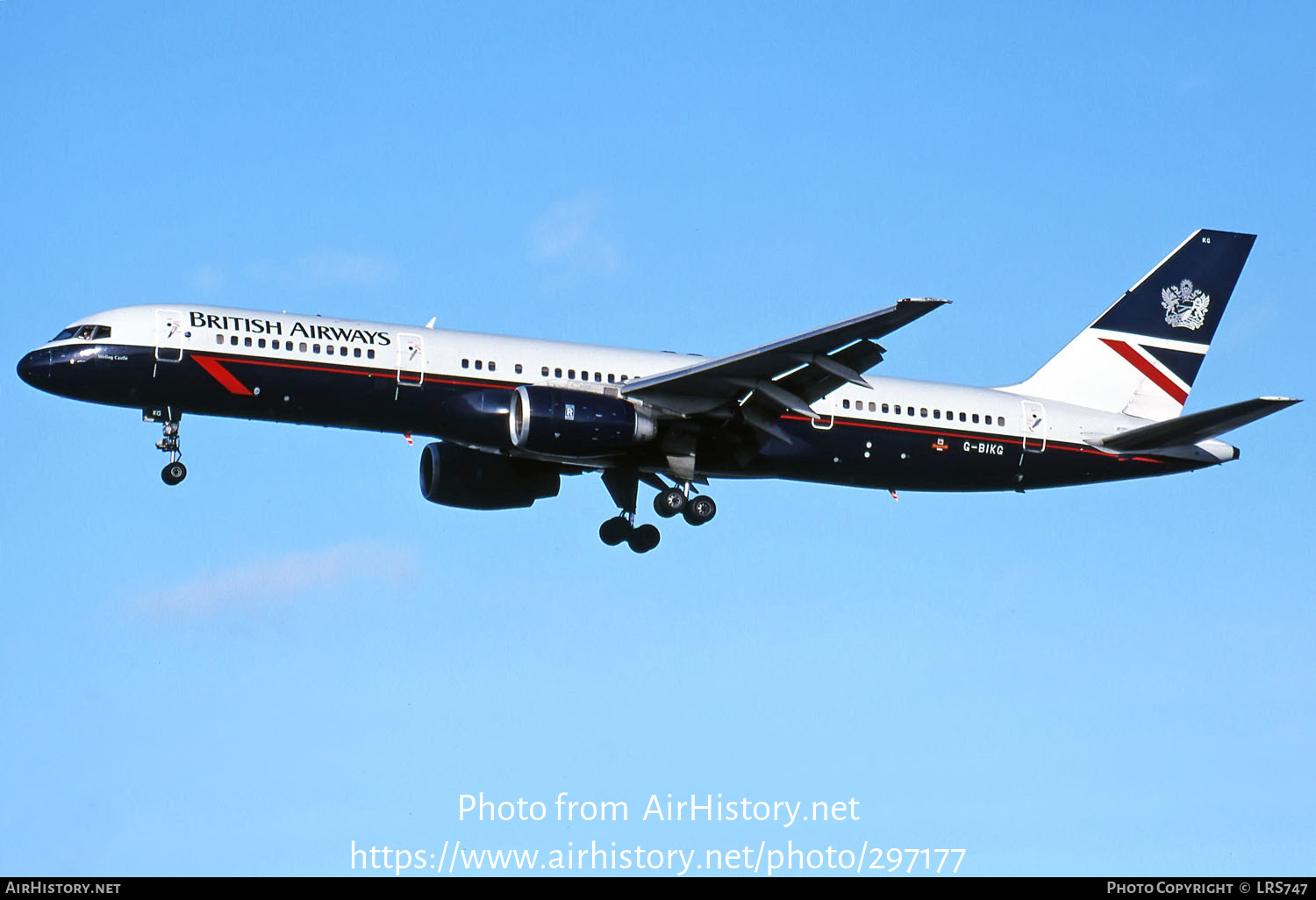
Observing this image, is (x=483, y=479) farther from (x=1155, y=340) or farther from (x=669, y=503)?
(x=1155, y=340)

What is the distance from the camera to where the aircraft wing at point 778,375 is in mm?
39812

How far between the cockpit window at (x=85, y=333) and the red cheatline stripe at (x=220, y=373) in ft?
7.08

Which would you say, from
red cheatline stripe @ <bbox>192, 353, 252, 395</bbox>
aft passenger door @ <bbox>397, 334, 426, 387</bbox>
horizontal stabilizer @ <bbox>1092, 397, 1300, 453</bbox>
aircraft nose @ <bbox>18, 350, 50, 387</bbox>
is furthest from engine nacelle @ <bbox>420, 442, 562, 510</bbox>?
horizontal stabilizer @ <bbox>1092, 397, 1300, 453</bbox>

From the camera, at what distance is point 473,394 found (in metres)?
42.6

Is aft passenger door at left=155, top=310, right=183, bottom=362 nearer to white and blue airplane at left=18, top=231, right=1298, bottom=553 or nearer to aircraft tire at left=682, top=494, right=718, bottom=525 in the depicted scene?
white and blue airplane at left=18, top=231, right=1298, bottom=553

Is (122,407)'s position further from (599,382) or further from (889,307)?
(889,307)

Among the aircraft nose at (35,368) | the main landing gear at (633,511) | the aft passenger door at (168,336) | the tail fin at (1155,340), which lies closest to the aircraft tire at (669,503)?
the main landing gear at (633,511)

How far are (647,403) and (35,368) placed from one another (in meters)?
14.3

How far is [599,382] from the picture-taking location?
44031 millimetres

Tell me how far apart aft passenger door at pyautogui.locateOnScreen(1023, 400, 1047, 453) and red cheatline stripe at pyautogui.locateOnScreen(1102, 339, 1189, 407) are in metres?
4.30
